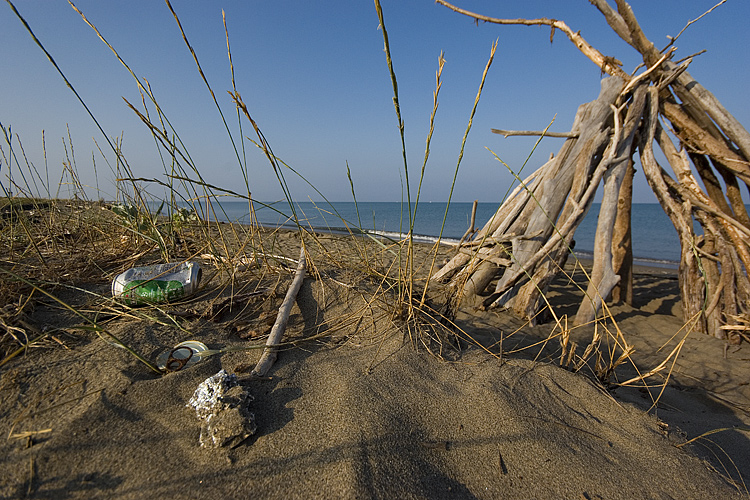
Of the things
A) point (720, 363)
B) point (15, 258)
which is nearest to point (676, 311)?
point (720, 363)

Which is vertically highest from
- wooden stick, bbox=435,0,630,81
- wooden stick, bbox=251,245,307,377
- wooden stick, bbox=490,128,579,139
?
wooden stick, bbox=435,0,630,81

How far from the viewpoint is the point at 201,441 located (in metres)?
1.09

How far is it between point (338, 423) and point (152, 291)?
49.5 inches

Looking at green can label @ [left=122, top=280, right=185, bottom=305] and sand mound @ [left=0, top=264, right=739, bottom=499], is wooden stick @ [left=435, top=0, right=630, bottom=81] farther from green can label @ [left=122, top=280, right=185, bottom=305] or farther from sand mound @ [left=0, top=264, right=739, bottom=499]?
green can label @ [left=122, top=280, right=185, bottom=305]

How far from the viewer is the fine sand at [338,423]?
100cm

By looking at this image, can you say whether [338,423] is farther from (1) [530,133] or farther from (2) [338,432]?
(1) [530,133]

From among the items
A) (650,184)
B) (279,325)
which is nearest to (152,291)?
(279,325)

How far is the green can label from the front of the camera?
181 centimetres

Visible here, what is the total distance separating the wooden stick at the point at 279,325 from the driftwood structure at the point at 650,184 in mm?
1578

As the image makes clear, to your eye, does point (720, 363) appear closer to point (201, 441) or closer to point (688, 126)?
point (688, 126)

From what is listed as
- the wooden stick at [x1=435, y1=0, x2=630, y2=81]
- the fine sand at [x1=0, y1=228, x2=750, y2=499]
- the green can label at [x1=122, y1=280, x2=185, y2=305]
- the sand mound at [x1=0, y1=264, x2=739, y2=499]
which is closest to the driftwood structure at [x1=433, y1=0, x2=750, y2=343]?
the wooden stick at [x1=435, y1=0, x2=630, y2=81]

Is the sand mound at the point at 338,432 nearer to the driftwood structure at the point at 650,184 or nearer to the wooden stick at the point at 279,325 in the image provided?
the wooden stick at the point at 279,325

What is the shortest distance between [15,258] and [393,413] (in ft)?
7.92

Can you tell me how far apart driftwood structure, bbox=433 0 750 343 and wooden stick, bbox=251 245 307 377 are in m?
1.58
